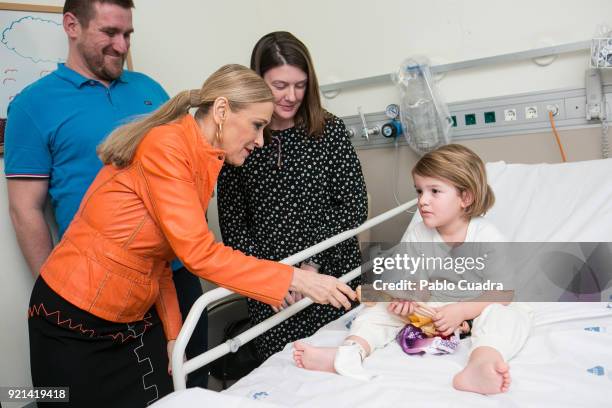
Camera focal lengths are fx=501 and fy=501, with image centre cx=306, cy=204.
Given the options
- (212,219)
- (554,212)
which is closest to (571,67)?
(554,212)

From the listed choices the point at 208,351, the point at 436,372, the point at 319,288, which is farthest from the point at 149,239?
the point at 436,372

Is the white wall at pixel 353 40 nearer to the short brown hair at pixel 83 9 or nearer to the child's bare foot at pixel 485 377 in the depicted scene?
the short brown hair at pixel 83 9

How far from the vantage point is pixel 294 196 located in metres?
1.87

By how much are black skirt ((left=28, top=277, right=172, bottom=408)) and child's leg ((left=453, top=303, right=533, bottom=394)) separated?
0.90 m

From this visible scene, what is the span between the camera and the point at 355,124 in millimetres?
2758

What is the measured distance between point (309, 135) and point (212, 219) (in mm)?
1121

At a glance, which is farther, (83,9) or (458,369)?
(83,9)

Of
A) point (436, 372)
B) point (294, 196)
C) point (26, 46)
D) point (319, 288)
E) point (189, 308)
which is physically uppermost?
point (26, 46)

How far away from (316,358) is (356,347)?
0.11 m

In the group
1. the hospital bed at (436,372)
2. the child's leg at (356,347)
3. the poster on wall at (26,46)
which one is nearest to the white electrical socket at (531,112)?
the hospital bed at (436,372)

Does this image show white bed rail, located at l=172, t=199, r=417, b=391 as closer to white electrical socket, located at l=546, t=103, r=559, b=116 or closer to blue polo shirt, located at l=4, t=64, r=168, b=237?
blue polo shirt, located at l=4, t=64, r=168, b=237

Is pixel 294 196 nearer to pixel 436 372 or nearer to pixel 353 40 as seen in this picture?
pixel 436 372

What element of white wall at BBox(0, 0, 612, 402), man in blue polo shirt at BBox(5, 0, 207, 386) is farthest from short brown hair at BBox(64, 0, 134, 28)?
white wall at BBox(0, 0, 612, 402)

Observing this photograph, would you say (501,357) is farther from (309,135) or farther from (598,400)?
(309,135)
